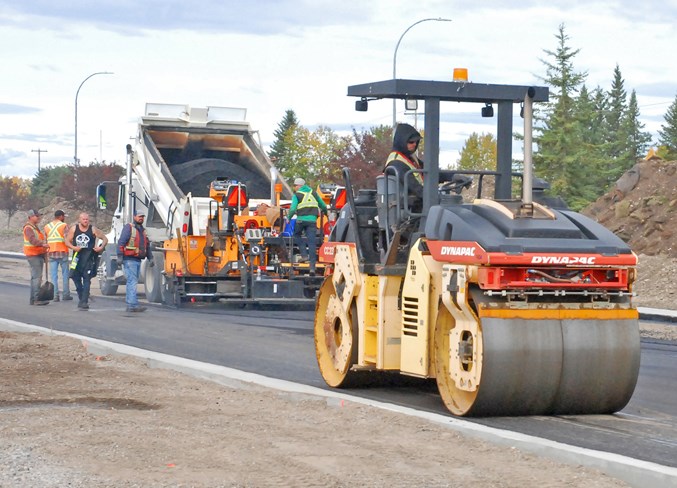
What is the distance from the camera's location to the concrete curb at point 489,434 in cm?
700

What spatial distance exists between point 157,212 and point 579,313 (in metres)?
16.3

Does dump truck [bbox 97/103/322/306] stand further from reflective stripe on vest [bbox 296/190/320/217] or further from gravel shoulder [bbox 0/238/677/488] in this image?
gravel shoulder [bbox 0/238/677/488]

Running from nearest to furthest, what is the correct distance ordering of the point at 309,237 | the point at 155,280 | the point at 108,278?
the point at 309,237, the point at 155,280, the point at 108,278

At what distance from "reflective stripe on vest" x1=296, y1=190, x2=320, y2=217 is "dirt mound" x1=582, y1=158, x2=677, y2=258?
14.3 metres

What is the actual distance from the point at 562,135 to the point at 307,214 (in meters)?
34.6

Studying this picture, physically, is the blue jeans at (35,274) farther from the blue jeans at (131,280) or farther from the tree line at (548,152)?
the tree line at (548,152)

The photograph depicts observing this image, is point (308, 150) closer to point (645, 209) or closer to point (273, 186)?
point (645, 209)

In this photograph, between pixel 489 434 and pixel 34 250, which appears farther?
pixel 34 250

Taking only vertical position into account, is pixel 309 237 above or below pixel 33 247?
above

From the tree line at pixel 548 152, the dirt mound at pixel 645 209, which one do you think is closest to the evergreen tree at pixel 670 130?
the tree line at pixel 548 152

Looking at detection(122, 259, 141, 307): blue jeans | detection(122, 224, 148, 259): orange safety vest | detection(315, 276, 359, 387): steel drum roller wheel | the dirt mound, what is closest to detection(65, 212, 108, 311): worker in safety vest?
detection(122, 259, 141, 307): blue jeans

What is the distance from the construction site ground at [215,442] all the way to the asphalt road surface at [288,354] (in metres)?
0.98

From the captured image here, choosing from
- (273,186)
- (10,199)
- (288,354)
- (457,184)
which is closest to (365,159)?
(273,186)

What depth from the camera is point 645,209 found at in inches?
1459
